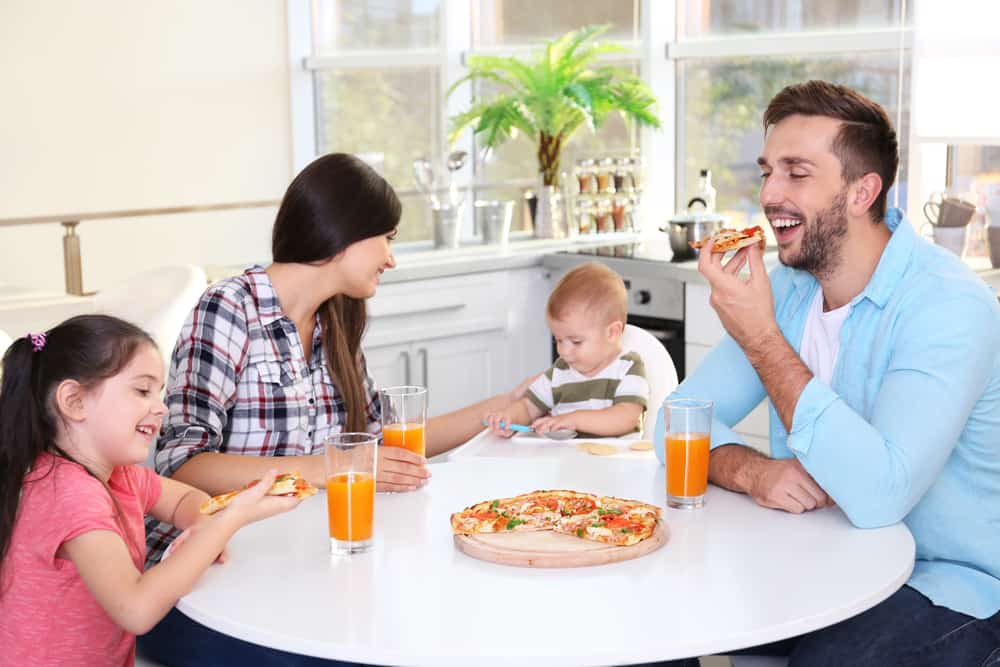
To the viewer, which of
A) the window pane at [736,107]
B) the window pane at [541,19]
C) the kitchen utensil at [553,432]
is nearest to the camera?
the kitchen utensil at [553,432]

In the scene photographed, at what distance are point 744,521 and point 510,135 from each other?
3.13m

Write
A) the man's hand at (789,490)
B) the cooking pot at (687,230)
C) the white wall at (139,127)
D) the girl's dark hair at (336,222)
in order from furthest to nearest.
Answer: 1. the white wall at (139,127)
2. the cooking pot at (687,230)
3. the girl's dark hair at (336,222)
4. the man's hand at (789,490)

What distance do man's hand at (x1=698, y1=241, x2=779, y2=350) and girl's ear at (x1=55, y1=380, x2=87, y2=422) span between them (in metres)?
0.91

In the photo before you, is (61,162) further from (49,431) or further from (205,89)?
(49,431)

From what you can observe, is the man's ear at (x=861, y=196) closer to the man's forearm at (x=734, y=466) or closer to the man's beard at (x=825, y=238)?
the man's beard at (x=825, y=238)

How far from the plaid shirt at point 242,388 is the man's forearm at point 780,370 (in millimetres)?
787

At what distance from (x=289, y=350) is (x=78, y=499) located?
26.3 inches

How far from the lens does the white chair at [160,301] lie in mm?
2598

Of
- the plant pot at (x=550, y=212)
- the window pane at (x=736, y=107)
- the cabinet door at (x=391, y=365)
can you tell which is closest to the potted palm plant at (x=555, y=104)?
the plant pot at (x=550, y=212)

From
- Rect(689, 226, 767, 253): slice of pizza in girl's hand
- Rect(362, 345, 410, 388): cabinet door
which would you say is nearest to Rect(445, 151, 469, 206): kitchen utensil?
Rect(362, 345, 410, 388): cabinet door

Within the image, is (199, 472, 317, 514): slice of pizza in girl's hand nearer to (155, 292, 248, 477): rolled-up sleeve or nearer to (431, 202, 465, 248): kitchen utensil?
(155, 292, 248, 477): rolled-up sleeve

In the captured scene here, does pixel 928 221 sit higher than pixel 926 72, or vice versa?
pixel 926 72

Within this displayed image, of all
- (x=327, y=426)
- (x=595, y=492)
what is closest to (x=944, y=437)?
(x=595, y=492)

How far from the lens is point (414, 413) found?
202 cm
